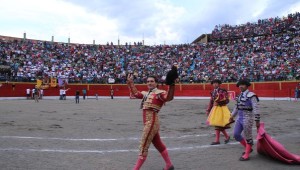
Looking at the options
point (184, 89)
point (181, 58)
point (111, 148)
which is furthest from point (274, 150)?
point (181, 58)

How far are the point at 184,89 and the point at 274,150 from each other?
29.2 meters

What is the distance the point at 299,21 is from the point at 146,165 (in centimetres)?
3562

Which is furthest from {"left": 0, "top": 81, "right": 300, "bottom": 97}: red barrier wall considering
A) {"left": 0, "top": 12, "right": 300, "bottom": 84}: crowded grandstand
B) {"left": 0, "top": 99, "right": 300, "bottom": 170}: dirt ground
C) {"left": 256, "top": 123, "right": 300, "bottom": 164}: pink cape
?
{"left": 256, "top": 123, "right": 300, "bottom": 164}: pink cape

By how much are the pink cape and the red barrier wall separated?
894 inches

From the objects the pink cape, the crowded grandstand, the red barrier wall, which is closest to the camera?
the pink cape

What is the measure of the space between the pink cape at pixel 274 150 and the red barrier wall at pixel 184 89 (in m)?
22.7

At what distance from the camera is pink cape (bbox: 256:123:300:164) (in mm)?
5562

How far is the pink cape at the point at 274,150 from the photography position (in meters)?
5.56

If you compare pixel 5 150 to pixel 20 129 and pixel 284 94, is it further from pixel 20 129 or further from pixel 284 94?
pixel 284 94

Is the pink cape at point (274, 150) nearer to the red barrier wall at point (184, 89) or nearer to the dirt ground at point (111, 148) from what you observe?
the dirt ground at point (111, 148)

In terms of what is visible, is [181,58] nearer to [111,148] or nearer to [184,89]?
[184,89]

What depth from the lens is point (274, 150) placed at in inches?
225

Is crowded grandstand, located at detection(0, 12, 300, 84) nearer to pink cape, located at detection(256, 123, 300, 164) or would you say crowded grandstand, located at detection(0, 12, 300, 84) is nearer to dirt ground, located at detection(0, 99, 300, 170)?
dirt ground, located at detection(0, 99, 300, 170)

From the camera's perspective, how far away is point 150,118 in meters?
4.82
